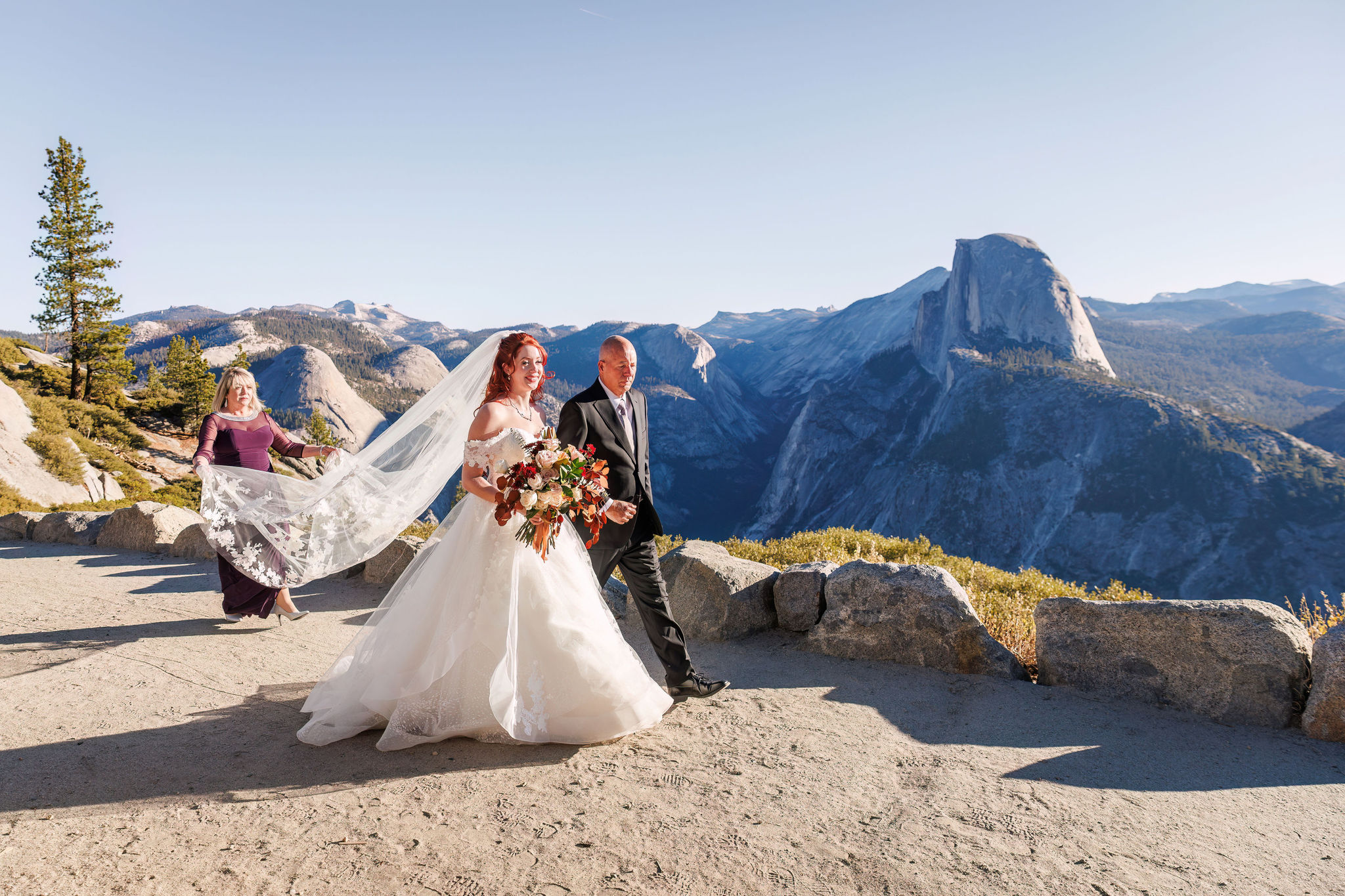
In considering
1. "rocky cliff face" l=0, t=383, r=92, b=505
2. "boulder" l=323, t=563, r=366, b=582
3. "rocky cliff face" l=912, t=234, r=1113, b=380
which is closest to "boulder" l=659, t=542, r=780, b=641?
"boulder" l=323, t=563, r=366, b=582

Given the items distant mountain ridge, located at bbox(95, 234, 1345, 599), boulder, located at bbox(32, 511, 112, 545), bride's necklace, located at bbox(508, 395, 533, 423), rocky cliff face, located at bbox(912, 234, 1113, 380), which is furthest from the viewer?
rocky cliff face, located at bbox(912, 234, 1113, 380)

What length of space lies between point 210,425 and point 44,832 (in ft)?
14.8

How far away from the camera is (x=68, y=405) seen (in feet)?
99.0

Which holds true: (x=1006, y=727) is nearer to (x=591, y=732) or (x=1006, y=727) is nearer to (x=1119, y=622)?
(x=1119, y=622)

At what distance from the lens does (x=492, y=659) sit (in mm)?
4199

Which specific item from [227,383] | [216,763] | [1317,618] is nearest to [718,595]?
[216,763]

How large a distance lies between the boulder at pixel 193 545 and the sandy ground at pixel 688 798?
15.4ft

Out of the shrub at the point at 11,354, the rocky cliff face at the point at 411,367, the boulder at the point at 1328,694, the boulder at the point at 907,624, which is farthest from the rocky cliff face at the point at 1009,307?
the boulder at the point at 1328,694

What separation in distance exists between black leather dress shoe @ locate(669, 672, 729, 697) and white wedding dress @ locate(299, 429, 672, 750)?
1.80 ft

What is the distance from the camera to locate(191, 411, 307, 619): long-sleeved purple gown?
22.6ft

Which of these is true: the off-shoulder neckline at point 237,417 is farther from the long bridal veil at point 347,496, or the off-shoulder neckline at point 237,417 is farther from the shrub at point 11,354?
the shrub at point 11,354

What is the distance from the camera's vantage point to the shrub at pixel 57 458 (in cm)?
1962

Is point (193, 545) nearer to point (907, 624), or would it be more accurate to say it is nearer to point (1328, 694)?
point (907, 624)

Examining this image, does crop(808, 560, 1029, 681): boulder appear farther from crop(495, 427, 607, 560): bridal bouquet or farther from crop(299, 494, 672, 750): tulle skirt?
crop(495, 427, 607, 560): bridal bouquet
